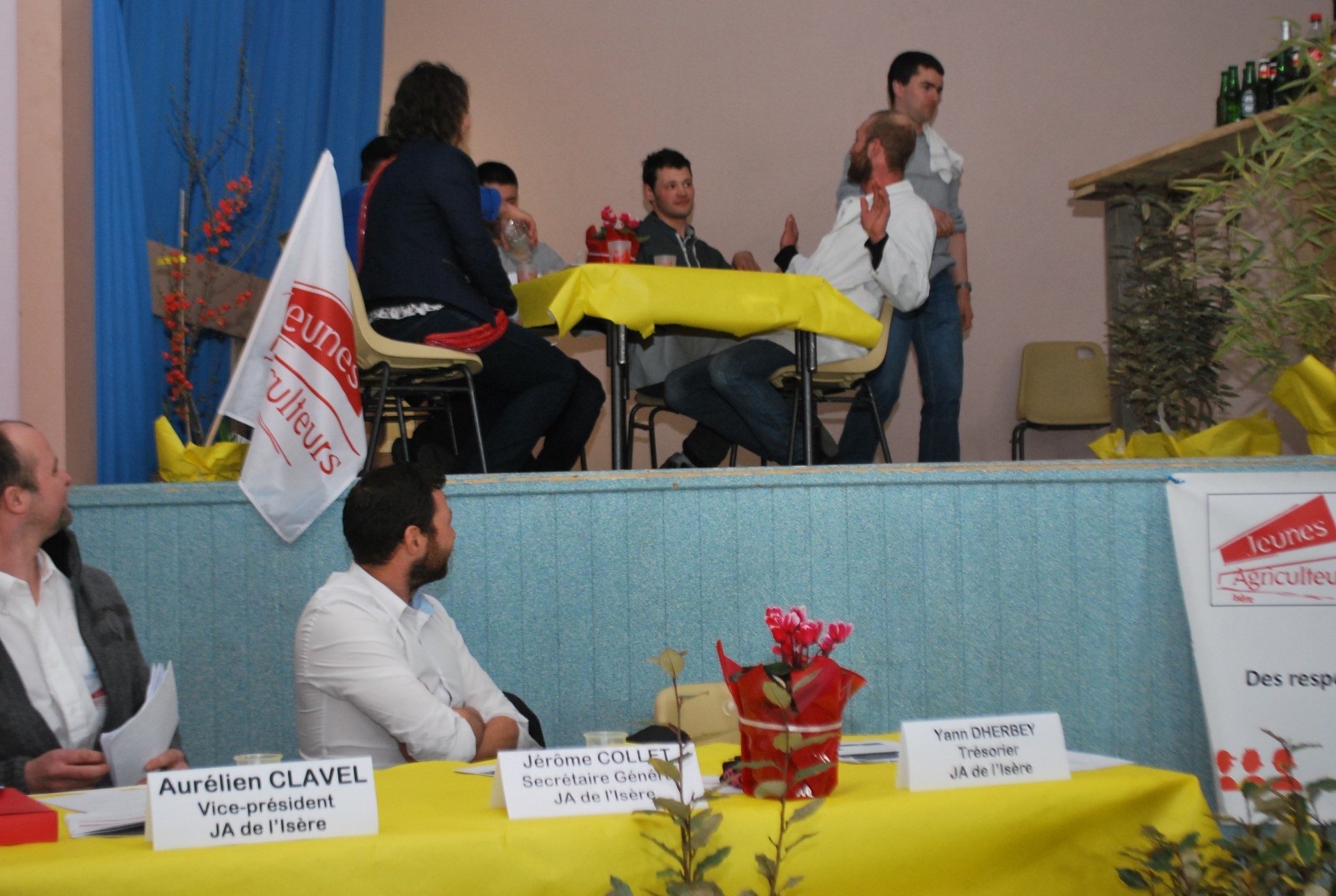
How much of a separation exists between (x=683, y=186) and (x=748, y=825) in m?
3.68

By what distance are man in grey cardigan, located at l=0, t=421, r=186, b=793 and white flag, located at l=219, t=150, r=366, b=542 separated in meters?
0.66

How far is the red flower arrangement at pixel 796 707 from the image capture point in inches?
46.1

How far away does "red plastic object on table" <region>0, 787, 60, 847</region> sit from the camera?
1051 mm

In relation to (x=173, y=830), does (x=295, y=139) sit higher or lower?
higher

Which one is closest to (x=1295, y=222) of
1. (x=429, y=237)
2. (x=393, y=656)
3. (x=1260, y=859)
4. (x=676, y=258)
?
(x=1260, y=859)

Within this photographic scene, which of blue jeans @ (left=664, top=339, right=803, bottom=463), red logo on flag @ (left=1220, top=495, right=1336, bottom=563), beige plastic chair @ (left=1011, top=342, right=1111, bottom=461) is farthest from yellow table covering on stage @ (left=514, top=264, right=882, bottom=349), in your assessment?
beige plastic chair @ (left=1011, top=342, right=1111, bottom=461)

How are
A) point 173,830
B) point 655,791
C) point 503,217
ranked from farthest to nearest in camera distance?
point 503,217
point 655,791
point 173,830

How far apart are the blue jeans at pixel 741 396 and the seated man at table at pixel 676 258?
298 millimetres

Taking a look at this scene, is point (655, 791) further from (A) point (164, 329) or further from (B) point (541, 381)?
(A) point (164, 329)

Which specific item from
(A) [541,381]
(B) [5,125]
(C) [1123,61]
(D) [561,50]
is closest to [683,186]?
(A) [541,381]

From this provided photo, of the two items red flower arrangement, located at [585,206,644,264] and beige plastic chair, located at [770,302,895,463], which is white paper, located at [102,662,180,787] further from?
beige plastic chair, located at [770,302,895,463]

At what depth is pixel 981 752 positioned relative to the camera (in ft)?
4.13

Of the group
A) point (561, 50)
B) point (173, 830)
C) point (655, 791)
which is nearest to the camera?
point (173, 830)

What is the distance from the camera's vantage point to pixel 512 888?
106cm
